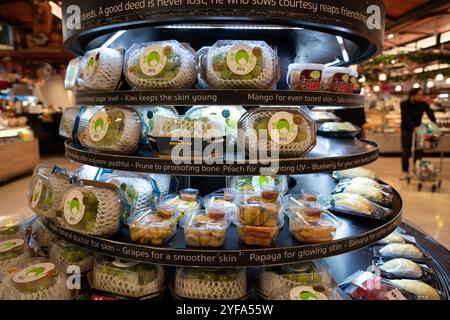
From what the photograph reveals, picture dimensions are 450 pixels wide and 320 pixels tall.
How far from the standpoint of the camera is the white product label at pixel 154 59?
5.14 ft

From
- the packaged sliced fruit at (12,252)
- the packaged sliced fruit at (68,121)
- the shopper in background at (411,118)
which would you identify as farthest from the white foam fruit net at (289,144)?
the shopper in background at (411,118)

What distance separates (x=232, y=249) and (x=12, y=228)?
61.8 inches

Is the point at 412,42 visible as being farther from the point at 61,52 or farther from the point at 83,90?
the point at 83,90

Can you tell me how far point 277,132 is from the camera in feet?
4.99

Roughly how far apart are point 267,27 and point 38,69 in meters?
9.87

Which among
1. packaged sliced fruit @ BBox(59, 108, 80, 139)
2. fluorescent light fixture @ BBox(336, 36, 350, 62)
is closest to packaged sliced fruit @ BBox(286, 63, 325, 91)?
fluorescent light fixture @ BBox(336, 36, 350, 62)

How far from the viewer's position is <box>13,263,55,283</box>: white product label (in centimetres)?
→ 163

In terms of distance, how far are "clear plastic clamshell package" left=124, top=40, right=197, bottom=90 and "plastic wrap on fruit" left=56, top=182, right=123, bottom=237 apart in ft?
1.70

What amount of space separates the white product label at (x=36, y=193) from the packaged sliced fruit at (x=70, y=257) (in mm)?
278

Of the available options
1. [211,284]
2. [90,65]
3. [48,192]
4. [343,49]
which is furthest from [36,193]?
[343,49]

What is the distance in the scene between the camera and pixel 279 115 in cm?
155

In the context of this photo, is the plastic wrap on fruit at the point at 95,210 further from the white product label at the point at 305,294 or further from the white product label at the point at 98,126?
the white product label at the point at 305,294

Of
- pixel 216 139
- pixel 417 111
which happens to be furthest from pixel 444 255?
pixel 417 111

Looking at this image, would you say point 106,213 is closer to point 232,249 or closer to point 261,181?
point 232,249
